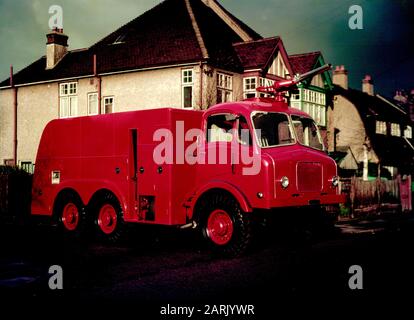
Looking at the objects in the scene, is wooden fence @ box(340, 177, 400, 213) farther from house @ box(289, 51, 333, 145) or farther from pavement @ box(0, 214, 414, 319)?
house @ box(289, 51, 333, 145)

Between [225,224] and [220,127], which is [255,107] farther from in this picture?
[225,224]

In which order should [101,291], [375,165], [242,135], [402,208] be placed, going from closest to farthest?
[101,291]
[242,135]
[402,208]
[375,165]

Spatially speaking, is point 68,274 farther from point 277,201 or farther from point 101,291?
point 277,201

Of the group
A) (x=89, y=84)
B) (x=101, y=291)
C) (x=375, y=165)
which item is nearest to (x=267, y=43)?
(x=89, y=84)

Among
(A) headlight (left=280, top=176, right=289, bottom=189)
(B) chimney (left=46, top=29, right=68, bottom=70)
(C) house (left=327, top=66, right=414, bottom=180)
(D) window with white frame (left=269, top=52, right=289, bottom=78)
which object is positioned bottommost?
(A) headlight (left=280, top=176, right=289, bottom=189)

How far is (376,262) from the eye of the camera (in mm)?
9602

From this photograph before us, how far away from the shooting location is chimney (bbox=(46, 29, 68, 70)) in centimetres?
3266

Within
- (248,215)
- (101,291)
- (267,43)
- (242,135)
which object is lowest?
(101,291)

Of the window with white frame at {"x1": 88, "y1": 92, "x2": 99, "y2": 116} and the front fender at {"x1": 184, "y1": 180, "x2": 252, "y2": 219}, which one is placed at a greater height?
the window with white frame at {"x1": 88, "y1": 92, "x2": 99, "y2": 116}

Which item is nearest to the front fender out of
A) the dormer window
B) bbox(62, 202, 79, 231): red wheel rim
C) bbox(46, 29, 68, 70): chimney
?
bbox(62, 202, 79, 231): red wheel rim

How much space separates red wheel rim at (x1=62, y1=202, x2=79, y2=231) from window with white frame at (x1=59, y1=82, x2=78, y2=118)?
17.7 meters

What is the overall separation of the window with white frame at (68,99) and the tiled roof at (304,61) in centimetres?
1316

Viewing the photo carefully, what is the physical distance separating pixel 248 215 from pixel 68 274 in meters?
3.53

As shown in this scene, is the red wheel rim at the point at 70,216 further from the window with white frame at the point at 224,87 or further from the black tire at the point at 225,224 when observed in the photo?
the window with white frame at the point at 224,87
